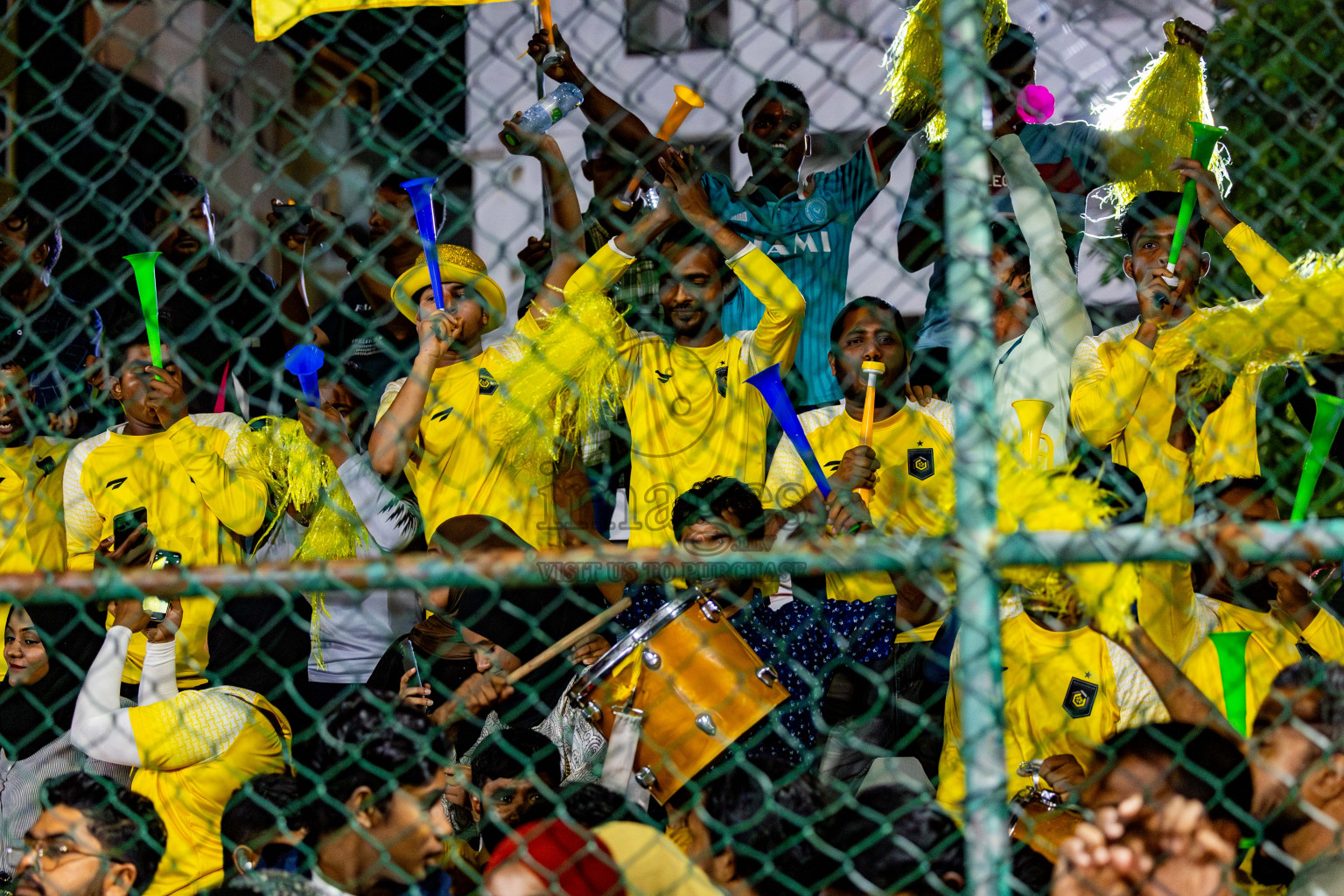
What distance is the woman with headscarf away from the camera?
361 centimetres

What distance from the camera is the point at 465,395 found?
3865mm

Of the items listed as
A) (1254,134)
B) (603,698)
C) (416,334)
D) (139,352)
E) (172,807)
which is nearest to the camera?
(603,698)

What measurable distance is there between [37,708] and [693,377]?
1944mm

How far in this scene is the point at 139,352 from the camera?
159 inches

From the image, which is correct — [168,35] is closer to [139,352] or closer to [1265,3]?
[139,352]

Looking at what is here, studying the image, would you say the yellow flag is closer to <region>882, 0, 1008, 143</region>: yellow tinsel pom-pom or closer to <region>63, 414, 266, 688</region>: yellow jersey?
<region>63, 414, 266, 688</region>: yellow jersey

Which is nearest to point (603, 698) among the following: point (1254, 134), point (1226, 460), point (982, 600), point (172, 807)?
point (172, 807)

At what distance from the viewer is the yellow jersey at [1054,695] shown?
129 inches

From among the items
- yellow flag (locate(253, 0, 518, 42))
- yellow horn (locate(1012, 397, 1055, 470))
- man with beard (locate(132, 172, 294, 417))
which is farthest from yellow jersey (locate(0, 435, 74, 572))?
yellow horn (locate(1012, 397, 1055, 470))

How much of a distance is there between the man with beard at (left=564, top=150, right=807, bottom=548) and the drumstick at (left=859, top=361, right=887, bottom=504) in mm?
223

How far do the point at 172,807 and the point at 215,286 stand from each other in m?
1.64

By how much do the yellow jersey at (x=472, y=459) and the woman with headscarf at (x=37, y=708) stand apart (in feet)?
3.16

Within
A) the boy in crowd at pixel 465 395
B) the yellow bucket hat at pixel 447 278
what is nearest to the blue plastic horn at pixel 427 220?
the boy in crowd at pixel 465 395

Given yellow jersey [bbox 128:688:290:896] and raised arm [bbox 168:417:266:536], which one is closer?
yellow jersey [bbox 128:688:290:896]
